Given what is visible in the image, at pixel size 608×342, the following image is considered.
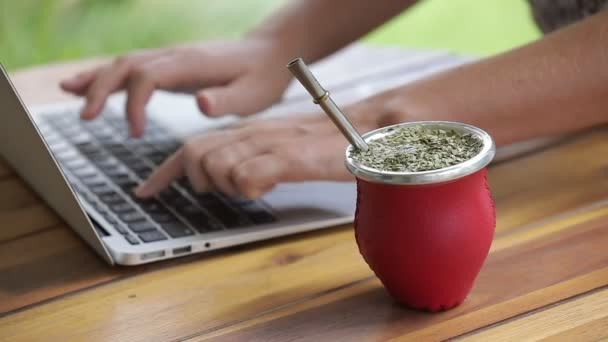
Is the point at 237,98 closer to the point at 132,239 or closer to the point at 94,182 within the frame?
the point at 94,182

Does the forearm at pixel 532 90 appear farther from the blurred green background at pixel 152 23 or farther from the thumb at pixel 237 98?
the blurred green background at pixel 152 23

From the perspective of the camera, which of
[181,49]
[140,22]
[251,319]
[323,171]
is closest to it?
[251,319]

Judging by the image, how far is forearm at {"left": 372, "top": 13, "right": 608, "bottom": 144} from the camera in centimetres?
74

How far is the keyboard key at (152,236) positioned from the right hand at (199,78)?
0.82 ft

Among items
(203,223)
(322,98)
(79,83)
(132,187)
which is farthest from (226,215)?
(79,83)

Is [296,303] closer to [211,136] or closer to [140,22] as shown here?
[211,136]

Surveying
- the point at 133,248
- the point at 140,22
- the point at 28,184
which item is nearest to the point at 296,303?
the point at 133,248

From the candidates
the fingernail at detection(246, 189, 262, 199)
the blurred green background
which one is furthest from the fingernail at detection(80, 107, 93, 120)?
the blurred green background

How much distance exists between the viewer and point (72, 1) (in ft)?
9.60

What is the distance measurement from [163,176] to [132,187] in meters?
0.06

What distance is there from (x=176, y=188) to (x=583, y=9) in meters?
0.49

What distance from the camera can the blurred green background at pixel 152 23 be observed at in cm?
264

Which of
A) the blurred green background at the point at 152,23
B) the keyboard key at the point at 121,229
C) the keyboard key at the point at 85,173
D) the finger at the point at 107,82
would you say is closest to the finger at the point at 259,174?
the keyboard key at the point at 121,229

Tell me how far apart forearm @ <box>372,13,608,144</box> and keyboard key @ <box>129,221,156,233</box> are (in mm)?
227
